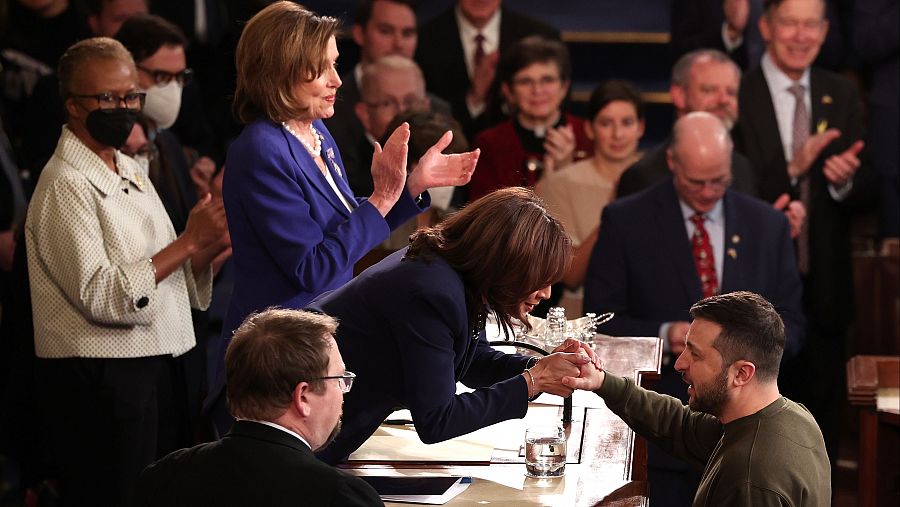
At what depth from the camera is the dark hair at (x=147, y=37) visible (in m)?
5.01

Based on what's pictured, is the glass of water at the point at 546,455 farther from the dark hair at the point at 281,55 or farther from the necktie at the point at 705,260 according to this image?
the necktie at the point at 705,260

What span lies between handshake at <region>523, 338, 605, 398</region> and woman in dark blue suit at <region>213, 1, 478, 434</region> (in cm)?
58

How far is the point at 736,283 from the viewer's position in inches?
202

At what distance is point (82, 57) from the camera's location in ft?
12.5

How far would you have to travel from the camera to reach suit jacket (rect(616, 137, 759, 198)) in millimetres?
6039

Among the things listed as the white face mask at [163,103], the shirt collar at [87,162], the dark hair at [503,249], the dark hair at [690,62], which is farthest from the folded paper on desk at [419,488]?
the dark hair at [690,62]

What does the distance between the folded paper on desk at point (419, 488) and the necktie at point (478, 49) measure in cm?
412

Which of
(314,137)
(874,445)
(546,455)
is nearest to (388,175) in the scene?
(314,137)

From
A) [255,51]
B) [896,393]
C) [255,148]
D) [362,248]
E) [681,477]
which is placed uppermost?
[255,51]

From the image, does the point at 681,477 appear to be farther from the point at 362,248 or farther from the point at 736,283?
the point at 362,248

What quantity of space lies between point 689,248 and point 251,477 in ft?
10.6

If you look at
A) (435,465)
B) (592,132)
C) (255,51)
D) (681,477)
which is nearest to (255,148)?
(255,51)

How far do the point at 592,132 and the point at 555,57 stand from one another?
395mm

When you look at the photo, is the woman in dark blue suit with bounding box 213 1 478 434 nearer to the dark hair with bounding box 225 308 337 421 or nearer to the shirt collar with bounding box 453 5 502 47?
the dark hair with bounding box 225 308 337 421
